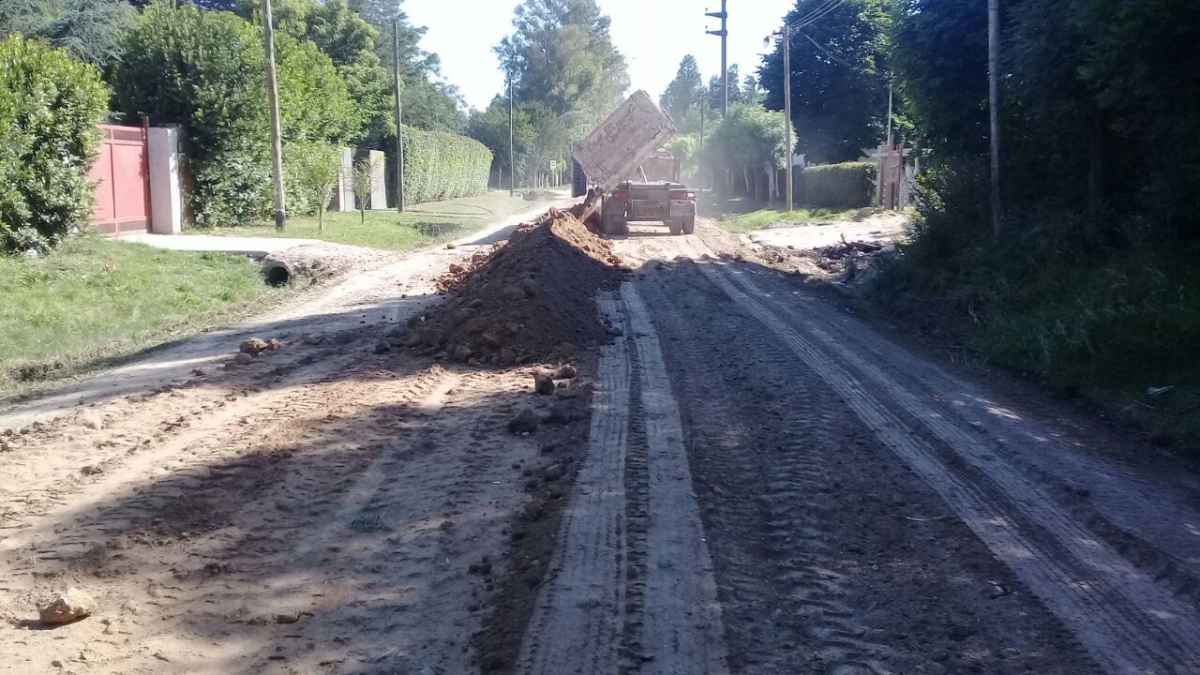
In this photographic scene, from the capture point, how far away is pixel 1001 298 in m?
14.3

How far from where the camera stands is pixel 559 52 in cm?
9425

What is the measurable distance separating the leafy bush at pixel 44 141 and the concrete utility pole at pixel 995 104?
14.1m

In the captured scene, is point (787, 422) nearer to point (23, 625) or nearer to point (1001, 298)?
point (23, 625)

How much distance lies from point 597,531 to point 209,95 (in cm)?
2389

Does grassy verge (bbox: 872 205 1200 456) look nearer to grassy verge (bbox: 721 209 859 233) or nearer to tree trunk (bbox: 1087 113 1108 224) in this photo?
tree trunk (bbox: 1087 113 1108 224)

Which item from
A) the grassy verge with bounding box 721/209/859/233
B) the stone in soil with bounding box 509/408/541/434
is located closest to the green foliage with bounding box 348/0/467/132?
the grassy verge with bounding box 721/209/859/233

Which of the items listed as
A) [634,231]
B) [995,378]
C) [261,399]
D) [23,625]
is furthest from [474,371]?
[634,231]

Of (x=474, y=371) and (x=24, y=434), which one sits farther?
(x=474, y=371)

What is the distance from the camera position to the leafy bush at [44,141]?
53.3 feet

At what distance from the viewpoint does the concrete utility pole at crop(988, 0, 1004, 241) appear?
50.7 ft

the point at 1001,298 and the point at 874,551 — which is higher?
the point at 1001,298

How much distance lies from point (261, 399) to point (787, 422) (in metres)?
4.54

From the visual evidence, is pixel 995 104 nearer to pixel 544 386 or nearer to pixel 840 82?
pixel 544 386

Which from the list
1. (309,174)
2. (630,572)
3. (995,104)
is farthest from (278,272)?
(630,572)
